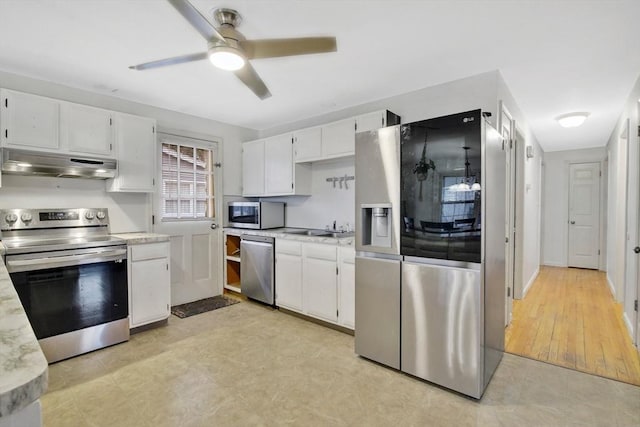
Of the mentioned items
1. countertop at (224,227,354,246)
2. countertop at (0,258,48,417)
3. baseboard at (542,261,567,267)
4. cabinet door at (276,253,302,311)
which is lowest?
baseboard at (542,261,567,267)

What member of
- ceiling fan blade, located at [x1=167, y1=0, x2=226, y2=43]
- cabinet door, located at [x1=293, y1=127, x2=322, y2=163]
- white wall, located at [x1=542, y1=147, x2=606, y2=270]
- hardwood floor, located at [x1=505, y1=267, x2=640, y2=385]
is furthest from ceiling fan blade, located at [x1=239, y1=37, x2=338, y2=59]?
white wall, located at [x1=542, y1=147, x2=606, y2=270]

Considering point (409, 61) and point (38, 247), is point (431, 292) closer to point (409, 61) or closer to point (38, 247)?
point (409, 61)

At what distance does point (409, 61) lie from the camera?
8.49ft

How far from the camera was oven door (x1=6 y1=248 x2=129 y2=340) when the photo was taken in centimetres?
243

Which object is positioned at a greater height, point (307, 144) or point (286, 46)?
point (286, 46)

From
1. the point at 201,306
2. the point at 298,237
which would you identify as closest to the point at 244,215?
the point at 298,237

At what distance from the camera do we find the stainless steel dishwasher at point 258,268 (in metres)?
3.81

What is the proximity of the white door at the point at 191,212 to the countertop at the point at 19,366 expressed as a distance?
3318 mm

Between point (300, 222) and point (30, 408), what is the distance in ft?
12.6

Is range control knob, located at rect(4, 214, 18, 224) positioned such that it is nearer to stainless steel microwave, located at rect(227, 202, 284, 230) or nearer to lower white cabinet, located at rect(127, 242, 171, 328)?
lower white cabinet, located at rect(127, 242, 171, 328)

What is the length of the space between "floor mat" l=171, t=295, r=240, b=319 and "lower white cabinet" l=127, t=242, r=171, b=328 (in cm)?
43

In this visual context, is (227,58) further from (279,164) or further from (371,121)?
(279,164)

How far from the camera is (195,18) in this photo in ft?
5.16

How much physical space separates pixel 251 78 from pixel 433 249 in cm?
177
